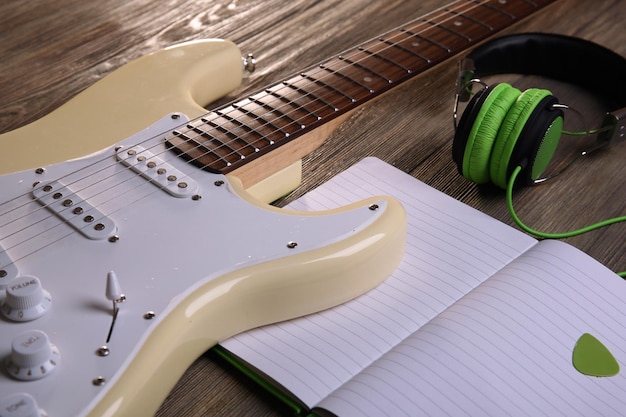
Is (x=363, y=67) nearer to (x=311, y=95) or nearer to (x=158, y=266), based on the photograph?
(x=311, y=95)

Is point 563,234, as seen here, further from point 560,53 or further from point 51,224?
point 51,224

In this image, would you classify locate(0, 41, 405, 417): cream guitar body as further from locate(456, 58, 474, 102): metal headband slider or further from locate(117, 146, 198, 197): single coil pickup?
locate(456, 58, 474, 102): metal headband slider

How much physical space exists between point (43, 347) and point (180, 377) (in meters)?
0.14

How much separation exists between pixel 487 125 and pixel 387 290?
20 centimetres

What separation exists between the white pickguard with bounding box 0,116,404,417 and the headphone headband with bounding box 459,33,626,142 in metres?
0.37

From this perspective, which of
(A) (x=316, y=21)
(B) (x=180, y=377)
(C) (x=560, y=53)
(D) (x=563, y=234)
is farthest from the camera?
(A) (x=316, y=21)

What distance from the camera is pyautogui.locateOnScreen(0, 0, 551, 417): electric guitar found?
62cm

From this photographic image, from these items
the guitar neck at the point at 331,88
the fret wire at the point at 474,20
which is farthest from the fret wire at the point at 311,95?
the fret wire at the point at 474,20

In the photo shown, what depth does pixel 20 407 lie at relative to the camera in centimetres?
56

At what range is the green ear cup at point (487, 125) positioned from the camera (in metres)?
0.81

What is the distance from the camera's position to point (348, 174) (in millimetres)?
900

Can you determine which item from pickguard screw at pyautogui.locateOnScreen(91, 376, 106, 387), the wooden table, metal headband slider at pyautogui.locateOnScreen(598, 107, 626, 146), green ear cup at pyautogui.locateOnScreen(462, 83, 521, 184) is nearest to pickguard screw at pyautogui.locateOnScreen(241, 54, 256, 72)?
the wooden table

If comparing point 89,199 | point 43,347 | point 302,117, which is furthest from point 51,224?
point 302,117

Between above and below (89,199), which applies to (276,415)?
below
